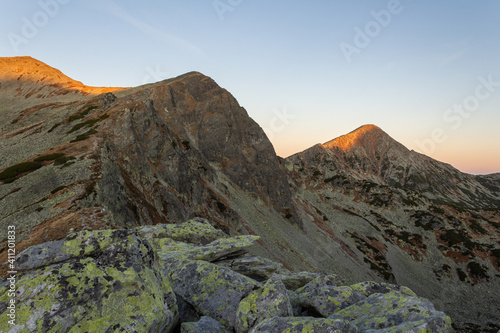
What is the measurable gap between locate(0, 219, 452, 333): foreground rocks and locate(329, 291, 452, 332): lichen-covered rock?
33 millimetres

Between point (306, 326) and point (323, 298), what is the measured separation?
4.05 metres

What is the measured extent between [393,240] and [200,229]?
134m

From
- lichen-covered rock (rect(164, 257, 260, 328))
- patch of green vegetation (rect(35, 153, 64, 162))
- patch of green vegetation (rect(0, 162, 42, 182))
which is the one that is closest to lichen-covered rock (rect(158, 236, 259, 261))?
lichen-covered rock (rect(164, 257, 260, 328))

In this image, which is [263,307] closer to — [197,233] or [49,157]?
[197,233]

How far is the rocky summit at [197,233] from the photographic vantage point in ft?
25.8

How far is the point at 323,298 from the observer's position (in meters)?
11.1

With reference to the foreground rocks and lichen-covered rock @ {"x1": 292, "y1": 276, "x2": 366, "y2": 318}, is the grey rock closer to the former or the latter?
the foreground rocks

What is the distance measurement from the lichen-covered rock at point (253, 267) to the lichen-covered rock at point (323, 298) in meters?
3.06

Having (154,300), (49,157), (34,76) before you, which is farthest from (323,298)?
(34,76)

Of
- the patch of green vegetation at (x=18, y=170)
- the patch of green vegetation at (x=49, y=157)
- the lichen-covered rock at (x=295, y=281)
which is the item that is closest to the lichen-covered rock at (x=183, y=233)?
the lichen-covered rock at (x=295, y=281)

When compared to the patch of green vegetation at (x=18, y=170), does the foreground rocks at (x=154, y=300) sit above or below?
below

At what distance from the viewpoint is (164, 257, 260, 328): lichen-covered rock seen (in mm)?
10719

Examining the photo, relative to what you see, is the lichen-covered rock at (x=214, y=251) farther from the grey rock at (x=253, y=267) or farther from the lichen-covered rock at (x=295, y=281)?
the lichen-covered rock at (x=295, y=281)

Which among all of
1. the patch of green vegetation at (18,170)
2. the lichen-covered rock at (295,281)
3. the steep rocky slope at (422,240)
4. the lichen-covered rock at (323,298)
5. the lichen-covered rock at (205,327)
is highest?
the patch of green vegetation at (18,170)
